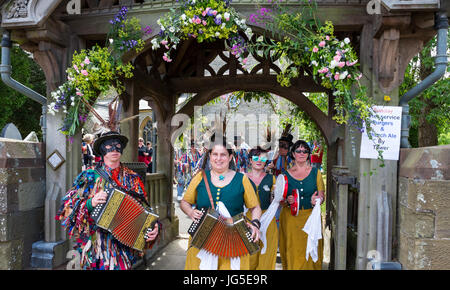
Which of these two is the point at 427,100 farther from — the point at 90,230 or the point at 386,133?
the point at 90,230

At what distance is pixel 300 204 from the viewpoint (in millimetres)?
4211

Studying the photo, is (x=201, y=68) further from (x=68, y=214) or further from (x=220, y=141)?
(x=68, y=214)

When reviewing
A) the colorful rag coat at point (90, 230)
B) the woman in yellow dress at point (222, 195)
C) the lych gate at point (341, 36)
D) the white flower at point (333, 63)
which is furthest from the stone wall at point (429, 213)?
the colorful rag coat at point (90, 230)

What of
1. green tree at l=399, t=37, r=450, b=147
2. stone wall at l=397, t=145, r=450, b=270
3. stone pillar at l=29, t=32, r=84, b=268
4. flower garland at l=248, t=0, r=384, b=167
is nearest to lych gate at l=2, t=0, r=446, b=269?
stone pillar at l=29, t=32, r=84, b=268

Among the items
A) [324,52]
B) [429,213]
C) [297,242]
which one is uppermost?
[324,52]

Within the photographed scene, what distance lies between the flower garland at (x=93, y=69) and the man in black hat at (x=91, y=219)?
3.58 ft

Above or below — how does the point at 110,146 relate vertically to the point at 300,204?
above

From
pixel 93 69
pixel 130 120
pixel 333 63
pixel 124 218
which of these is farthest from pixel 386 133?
pixel 130 120

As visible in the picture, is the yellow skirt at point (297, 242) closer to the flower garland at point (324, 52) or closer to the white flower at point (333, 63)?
the flower garland at point (324, 52)

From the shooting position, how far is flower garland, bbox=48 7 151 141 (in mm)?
3766

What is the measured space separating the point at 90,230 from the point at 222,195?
3.97 feet

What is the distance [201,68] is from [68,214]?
449cm

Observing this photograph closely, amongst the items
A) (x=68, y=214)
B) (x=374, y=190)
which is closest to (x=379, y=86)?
(x=374, y=190)

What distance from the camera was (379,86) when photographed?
140 inches
